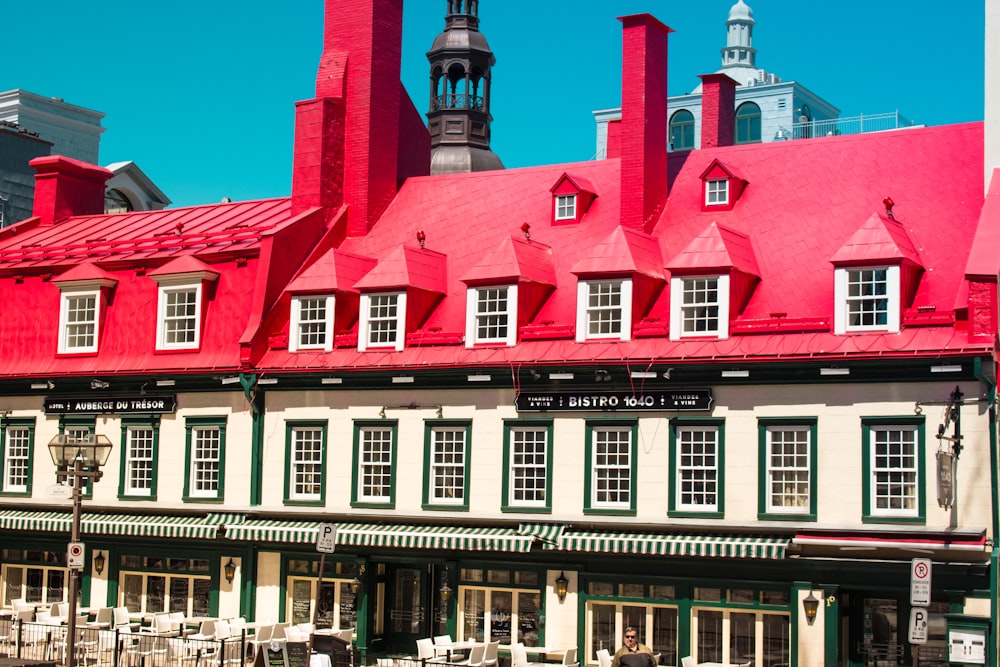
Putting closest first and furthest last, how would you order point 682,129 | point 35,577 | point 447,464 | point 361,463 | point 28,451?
1. point 447,464
2. point 361,463
3. point 35,577
4. point 28,451
5. point 682,129

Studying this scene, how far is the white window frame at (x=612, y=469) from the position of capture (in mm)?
33125

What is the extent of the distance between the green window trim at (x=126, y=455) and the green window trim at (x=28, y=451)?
3.23 metres

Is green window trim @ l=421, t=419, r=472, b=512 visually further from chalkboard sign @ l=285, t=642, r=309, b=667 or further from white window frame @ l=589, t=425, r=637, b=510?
chalkboard sign @ l=285, t=642, r=309, b=667

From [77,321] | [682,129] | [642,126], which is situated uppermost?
[682,129]

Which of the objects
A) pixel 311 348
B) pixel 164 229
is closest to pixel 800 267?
pixel 311 348

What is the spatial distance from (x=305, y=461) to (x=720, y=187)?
12534mm

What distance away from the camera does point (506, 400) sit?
34.5 metres

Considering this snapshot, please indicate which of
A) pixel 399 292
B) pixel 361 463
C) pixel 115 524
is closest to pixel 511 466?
pixel 361 463

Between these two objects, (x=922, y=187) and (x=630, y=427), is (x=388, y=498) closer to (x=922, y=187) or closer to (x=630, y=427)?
(x=630, y=427)

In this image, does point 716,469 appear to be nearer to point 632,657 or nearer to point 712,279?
point 712,279

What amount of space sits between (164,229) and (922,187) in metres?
22.0

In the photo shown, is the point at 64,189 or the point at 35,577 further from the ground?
the point at 64,189

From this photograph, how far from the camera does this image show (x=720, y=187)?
36.8m

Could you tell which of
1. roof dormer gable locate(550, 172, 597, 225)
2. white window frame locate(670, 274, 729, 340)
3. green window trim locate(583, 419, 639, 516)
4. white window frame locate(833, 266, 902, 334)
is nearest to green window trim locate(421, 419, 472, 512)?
green window trim locate(583, 419, 639, 516)
